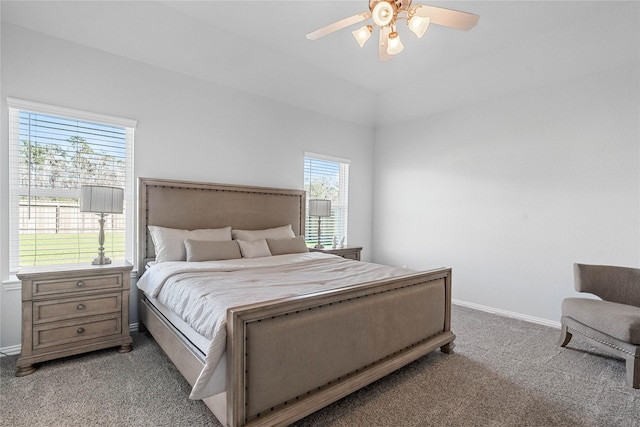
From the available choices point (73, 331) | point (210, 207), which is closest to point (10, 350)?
point (73, 331)

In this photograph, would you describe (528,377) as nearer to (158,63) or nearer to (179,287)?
(179,287)

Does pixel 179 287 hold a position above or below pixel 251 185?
below

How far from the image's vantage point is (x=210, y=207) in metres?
3.69

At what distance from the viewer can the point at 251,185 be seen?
4.11 m

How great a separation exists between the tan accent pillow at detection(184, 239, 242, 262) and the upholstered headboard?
50 centimetres

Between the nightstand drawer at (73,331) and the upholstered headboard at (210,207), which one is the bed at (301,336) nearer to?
the upholstered headboard at (210,207)

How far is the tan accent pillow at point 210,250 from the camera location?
3039mm

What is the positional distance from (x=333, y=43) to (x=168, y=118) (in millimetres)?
1998

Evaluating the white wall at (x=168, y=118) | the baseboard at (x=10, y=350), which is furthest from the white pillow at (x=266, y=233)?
the baseboard at (x=10, y=350)

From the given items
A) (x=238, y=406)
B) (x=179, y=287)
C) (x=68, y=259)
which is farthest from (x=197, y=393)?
(x=68, y=259)

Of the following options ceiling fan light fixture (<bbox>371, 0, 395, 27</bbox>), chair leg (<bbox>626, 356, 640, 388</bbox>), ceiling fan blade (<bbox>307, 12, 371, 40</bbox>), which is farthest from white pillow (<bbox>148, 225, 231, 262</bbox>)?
chair leg (<bbox>626, 356, 640, 388</bbox>)

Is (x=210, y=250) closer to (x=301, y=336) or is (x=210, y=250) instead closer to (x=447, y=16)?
(x=301, y=336)

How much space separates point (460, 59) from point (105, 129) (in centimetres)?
400

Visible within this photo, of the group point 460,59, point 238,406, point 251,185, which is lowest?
point 238,406
